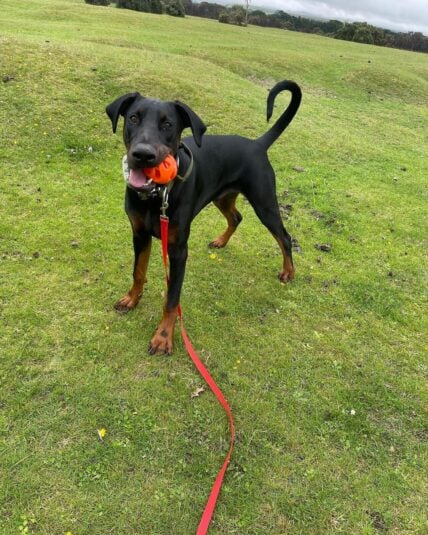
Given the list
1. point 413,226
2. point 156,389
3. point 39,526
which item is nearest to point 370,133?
point 413,226

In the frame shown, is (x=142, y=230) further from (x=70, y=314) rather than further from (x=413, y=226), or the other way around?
(x=413, y=226)

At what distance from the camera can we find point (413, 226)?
7324 mm

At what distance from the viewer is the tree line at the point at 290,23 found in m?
35.5

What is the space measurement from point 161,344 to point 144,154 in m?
1.86

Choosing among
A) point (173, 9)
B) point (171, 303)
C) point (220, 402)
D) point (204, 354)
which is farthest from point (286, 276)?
point (173, 9)

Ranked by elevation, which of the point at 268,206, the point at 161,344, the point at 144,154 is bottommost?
the point at 161,344

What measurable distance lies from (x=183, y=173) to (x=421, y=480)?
313 centimetres

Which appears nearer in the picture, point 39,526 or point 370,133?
point 39,526

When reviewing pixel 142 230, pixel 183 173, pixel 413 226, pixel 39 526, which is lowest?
pixel 39 526

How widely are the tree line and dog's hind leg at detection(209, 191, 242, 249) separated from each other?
32.8 metres

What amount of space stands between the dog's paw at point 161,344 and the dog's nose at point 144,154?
1703 mm

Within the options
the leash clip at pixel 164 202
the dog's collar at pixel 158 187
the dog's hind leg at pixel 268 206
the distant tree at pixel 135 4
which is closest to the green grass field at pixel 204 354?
the dog's hind leg at pixel 268 206

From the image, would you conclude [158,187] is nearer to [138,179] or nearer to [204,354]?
[138,179]

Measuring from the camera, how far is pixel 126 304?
14.9ft
